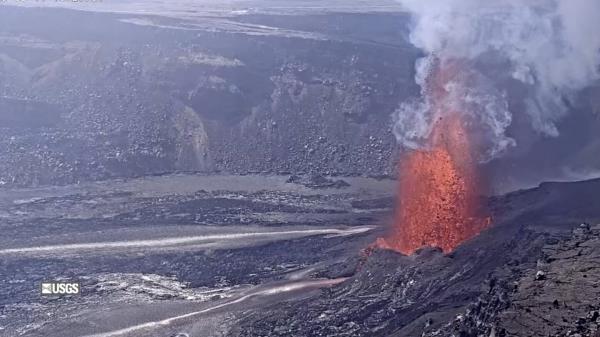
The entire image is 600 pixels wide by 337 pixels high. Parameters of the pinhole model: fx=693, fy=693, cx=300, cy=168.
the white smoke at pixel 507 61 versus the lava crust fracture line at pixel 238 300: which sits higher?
the white smoke at pixel 507 61

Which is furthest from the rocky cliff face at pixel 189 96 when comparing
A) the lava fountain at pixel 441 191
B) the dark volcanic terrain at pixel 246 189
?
the lava fountain at pixel 441 191

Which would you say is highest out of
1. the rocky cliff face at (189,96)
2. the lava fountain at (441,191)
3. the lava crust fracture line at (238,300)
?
the rocky cliff face at (189,96)

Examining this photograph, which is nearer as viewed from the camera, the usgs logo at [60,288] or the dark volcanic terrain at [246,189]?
the dark volcanic terrain at [246,189]

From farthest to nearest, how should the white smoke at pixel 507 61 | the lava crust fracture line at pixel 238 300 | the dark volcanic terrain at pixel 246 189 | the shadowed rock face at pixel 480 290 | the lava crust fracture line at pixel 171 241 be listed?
the white smoke at pixel 507 61 < the lava crust fracture line at pixel 171 241 < the lava crust fracture line at pixel 238 300 < the dark volcanic terrain at pixel 246 189 < the shadowed rock face at pixel 480 290

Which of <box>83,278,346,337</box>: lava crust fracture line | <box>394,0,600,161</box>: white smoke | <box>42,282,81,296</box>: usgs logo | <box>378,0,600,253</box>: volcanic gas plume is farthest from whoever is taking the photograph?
<box>394,0,600,161</box>: white smoke

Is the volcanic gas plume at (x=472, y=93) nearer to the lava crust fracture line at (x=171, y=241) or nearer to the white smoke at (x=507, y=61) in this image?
the white smoke at (x=507, y=61)

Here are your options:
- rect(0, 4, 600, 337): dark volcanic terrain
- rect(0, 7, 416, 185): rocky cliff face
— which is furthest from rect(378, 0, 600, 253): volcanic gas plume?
rect(0, 7, 416, 185): rocky cliff face

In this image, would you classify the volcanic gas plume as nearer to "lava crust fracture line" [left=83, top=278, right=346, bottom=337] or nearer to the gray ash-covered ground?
the gray ash-covered ground

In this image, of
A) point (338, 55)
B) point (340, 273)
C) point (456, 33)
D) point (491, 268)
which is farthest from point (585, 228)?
point (338, 55)
